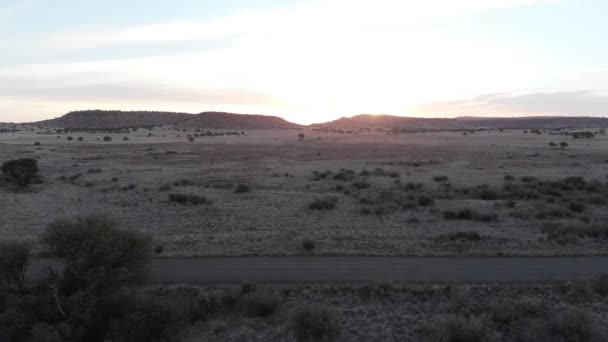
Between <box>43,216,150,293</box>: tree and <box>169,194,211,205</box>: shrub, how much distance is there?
1470 cm

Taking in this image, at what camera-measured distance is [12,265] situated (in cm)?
1354

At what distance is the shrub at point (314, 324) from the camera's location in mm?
11320

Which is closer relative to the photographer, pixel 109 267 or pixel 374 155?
pixel 109 267

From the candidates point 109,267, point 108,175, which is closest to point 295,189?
point 108,175

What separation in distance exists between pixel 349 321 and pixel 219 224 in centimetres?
1265

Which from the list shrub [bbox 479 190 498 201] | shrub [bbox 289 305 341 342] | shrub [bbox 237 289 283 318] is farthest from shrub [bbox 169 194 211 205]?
shrub [bbox 479 190 498 201]

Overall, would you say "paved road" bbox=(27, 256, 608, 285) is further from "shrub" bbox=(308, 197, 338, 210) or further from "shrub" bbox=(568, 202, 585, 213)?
"shrub" bbox=(568, 202, 585, 213)

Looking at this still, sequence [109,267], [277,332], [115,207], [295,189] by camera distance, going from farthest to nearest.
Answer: [295,189] < [115,207] < [109,267] < [277,332]

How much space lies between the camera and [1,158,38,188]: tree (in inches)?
1398

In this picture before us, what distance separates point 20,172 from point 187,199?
16696mm

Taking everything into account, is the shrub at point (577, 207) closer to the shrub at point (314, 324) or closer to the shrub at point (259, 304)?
the shrub at point (314, 324)

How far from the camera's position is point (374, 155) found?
219 ft

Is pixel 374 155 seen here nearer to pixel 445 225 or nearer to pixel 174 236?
pixel 445 225

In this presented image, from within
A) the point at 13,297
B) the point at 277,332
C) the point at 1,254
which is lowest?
the point at 277,332
